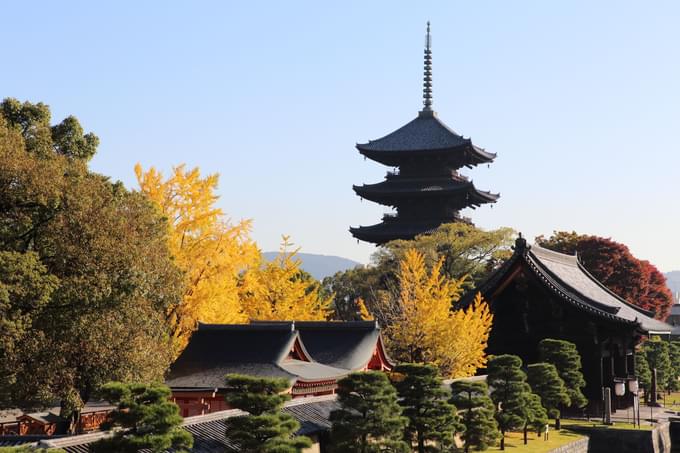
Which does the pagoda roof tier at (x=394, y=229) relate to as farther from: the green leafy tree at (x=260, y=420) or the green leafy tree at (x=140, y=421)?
the green leafy tree at (x=140, y=421)

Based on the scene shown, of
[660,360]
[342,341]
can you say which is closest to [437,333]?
[342,341]

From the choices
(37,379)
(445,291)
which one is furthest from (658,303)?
(37,379)

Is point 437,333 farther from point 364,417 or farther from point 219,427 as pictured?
point 219,427

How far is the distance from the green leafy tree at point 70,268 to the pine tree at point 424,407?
789 cm

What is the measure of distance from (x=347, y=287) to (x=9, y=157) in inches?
2172

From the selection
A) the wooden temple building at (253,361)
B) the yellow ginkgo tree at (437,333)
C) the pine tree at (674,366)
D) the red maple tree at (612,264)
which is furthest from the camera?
the red maple tree at (612,264)

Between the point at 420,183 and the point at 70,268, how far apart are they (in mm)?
58994

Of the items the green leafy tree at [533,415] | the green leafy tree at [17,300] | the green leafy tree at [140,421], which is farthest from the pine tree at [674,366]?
the green leafy tree at [140,421]

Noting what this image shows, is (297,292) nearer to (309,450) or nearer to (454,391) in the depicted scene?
(454,391)

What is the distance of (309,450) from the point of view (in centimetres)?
2684

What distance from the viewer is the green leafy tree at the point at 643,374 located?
56.0 metres

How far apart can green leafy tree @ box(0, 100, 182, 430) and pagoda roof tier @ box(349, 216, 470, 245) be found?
170 feet

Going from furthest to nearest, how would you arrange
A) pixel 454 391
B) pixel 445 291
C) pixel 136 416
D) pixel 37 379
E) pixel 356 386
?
pixel 445 291, pixel 454 391, pixel 356 386, pixel 37 379, pixel 136 416

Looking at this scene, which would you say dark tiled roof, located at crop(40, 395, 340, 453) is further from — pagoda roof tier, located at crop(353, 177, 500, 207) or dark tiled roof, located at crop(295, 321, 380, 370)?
pagoda roof tier, located at crop(353, 177, 500, 207)
